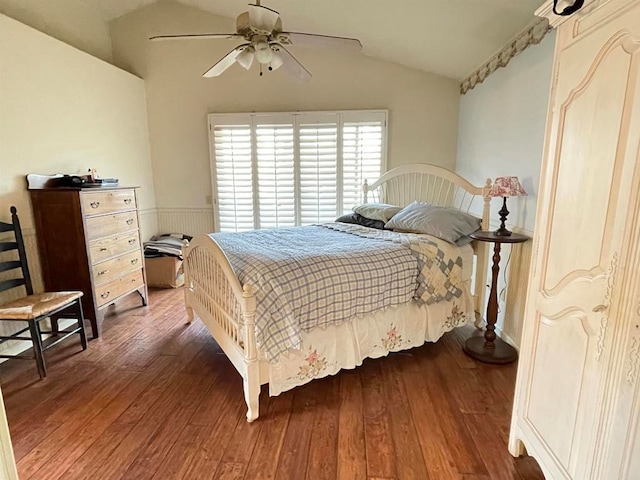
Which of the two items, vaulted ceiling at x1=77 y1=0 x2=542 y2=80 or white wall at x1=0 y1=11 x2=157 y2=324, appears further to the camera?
white wall at x1=0 y1=11 x2=157 y2=324

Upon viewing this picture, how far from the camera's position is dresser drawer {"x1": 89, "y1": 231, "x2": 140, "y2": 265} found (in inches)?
118

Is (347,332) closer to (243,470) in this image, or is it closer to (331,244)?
(331,244)

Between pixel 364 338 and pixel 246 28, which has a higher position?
pixel 246 28

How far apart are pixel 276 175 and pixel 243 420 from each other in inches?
126

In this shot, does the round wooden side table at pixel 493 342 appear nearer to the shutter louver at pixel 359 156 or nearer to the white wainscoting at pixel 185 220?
the shutter louver at pixel 359 156

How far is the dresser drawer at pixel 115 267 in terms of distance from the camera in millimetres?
3039

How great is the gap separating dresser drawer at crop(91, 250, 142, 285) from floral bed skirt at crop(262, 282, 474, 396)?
1.93 m

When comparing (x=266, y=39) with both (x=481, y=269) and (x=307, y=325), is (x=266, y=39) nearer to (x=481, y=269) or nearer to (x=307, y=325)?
(x=307, y=325)

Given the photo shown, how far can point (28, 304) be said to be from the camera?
249 centimetres

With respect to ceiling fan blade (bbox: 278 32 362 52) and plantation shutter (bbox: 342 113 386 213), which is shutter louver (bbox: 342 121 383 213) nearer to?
plantation shutter (bbox: 342 113 386 213)

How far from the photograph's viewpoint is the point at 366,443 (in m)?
1.85

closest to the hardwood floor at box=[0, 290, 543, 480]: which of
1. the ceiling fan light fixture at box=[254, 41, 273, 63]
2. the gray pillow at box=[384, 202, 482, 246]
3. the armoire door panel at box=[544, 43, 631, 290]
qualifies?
the gray pillow at box=[384, 202, 482, 246]

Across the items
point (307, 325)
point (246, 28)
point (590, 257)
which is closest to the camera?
point (590, 257)

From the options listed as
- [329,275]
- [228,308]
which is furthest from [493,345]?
[228,308]
